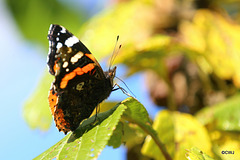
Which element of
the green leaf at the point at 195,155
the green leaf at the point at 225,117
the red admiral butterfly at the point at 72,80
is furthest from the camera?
the green leaf at the point at 225,117

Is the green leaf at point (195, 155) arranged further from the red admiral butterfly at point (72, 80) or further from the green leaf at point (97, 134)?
the red admiral butterfly at point (72, 80)

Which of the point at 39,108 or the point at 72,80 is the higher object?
the point at 39,108

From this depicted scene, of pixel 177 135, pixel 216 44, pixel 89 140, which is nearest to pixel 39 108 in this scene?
pixel 177 135

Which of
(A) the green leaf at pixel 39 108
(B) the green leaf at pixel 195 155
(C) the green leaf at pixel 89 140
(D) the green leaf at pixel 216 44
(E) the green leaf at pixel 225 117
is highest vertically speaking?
(A) the green leaf at pixel 39 108

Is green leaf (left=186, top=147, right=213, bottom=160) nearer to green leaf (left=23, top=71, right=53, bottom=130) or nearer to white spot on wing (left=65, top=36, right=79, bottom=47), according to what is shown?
white spot on wing (left=65, top=36, right=79, bottom=47)

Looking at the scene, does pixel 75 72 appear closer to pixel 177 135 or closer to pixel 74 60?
pixel 74 60

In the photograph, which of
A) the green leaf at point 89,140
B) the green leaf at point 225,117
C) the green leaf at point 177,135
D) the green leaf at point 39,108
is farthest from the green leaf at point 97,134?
the green leaf at point 39,108

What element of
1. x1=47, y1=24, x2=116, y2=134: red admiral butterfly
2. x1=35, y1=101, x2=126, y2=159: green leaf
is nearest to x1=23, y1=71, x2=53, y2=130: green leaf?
x1=47, y1=24, x2=116, y2=134: red admiral butterfly
